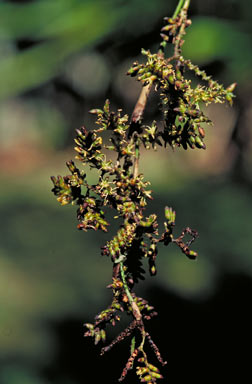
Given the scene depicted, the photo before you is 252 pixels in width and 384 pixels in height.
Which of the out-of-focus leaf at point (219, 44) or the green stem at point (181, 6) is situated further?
the out-of-focus leaf at point (219, 44)

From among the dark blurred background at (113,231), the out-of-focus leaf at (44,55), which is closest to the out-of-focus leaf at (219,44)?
the dark blurred background at (113,231)

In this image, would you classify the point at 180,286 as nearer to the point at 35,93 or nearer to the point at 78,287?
the point at 78,287

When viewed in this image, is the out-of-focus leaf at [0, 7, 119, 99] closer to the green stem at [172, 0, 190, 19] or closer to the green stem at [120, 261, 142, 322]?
the green stem at [172, 0, 190, 19]

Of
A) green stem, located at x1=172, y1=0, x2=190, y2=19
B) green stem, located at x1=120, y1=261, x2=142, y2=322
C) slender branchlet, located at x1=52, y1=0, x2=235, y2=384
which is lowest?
green stem, located at x1=120, y1=261, x2=142, y2=322

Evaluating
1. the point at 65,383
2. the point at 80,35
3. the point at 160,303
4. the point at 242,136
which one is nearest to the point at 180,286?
the point at 160,303

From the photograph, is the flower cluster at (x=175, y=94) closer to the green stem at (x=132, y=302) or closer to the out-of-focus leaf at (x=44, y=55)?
the green stem at (x=132, y=302)

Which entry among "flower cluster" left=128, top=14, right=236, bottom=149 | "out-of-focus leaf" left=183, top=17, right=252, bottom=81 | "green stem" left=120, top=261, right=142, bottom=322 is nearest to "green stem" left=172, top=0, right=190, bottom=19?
"flower cluster" left=128, top=14, right=236, bottom=149
